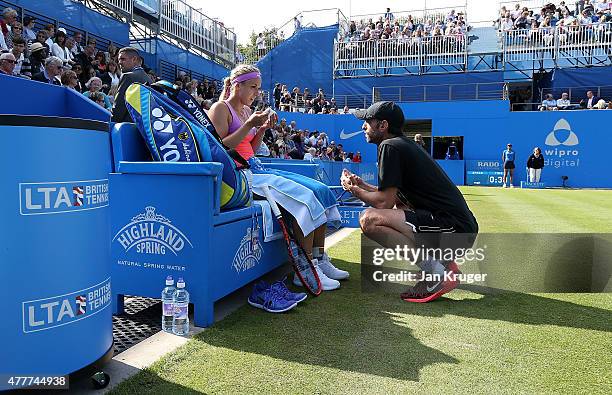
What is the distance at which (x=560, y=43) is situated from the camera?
23188 mm

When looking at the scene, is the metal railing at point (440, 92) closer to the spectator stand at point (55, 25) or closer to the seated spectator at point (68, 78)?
the spectator stand at point (55, 25)

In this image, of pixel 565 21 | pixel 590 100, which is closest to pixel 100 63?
pixel 590 100

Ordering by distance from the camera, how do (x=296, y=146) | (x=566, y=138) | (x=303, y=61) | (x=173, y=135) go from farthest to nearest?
(x=303, y=61)
(x=566, y=138)
(x=296, y=146)
(x=173, y=135)

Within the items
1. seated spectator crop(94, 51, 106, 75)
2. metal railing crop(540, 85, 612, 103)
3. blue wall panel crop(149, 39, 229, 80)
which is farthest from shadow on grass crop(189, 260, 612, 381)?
metal railing crop(540, 85, 612, 103)

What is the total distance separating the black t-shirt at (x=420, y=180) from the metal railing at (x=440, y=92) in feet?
71.2

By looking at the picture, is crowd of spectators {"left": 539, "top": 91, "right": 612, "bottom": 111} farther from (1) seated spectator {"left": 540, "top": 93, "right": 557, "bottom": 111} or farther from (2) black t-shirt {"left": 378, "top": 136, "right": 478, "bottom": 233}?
(2) black t-shirt {"left": 378, "top": 136, "right": 478, "bottom": 233}

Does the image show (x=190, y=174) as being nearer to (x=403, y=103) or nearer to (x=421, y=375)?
(x=421, y=375)

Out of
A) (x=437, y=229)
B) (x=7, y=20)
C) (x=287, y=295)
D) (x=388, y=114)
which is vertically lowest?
(x=287, y=295)

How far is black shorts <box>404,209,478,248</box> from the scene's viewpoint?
11.3 ft

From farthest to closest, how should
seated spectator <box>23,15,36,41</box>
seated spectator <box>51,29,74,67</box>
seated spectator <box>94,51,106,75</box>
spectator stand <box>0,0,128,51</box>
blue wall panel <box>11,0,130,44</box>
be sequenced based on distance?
blue wall panel <box>11,0,130,44</box>, spectator stand <box>0,0,128,51</box>, seated spectator <box>94,51,106,75</box>, seated spectator <box>51,29,74,67</box>, seated spectator <box>23,15,36,41</box>

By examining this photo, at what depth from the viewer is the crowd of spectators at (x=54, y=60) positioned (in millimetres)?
6918

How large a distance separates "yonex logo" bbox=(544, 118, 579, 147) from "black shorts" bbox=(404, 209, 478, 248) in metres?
20.6

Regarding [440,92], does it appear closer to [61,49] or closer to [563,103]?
[563,103]

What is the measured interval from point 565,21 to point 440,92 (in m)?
6.65
